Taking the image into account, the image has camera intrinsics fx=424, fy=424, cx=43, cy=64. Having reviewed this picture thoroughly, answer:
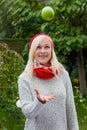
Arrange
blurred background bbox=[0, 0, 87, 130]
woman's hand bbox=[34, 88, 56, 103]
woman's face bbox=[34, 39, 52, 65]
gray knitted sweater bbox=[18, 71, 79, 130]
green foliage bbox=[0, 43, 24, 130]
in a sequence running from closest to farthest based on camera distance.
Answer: woman's hand bbox=[34, 88, 56, 103]
gray knitted sweater bbox=[18, 71, 79, 130]
woman's face bbox=[34, 39, 52, 65]
green foliage bbox=[0, 43, 24, 130]
blurred background bbox=[0, 0, 87, 130]

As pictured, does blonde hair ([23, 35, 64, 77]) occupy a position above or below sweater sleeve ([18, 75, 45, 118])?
above

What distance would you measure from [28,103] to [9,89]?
273cm

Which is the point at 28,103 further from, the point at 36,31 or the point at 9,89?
the point at 36,31

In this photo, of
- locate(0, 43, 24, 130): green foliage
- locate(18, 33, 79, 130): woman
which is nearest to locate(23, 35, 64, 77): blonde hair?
locate(18, 33, 79, 130): woman

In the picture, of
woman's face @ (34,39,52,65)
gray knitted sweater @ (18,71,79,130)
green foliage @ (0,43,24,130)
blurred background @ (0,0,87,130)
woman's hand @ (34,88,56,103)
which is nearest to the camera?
woman's hand @ (34,88,56,103)

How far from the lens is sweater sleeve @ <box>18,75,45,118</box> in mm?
2519

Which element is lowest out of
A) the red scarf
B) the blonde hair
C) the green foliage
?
the green foliage

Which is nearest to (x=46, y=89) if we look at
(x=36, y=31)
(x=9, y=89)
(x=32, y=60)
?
(x=32, y=60)

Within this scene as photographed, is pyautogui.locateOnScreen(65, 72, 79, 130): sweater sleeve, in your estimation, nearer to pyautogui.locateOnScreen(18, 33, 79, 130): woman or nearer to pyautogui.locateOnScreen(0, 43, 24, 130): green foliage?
pyautogui.locateOnScreen(18, 33, 79, 130): woman

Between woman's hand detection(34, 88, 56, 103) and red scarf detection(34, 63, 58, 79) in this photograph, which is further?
A: red scarf detection(34, 63, 58, 79)

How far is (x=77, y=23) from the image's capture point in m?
8.34

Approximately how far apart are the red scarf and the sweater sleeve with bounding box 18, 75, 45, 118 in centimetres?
10

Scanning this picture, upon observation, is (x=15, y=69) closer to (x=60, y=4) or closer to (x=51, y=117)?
(x=60, y=4)

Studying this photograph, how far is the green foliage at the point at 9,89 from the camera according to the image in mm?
5070
